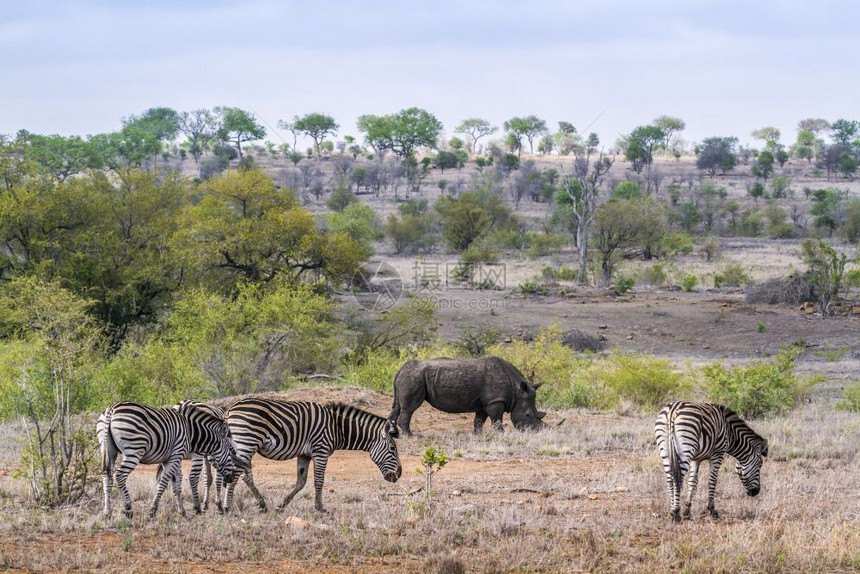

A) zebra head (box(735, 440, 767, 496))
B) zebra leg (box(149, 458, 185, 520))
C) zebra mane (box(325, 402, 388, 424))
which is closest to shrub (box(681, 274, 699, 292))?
zebra head (box(735, 440, 767, 496))

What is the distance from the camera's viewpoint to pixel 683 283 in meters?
45.4

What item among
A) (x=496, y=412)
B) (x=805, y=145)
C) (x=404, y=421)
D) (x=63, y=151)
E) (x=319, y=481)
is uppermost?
(x=805, y=145)

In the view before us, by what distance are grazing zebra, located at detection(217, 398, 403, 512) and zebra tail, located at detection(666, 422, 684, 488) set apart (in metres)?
3.09

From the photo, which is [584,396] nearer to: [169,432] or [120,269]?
[169,432]

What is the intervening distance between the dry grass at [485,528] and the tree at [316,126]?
98.1 m

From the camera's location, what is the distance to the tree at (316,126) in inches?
4264

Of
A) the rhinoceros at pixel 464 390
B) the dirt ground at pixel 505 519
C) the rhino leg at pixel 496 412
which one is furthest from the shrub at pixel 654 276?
the rhino leg at pixel 496 412

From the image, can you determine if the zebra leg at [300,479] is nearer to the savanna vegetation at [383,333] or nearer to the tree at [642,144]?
the savanna vegetation at [383,333]

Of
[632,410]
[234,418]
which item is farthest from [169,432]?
[632,410]

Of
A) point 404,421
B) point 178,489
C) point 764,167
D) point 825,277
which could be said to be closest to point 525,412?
point 404,421

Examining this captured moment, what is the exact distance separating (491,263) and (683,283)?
11479mm

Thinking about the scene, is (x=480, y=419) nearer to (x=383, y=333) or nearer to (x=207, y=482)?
(x=207, y=482)

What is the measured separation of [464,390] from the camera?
15930 millimetres

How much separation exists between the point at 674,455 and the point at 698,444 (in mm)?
286
